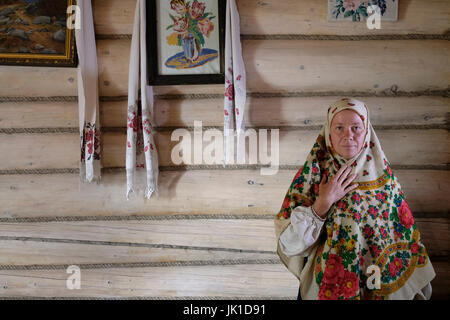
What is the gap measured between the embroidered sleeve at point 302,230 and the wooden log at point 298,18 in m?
1.17

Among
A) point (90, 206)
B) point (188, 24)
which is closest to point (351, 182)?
point (188, 24)

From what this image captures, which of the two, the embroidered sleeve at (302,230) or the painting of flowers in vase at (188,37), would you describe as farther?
the painting of flowers in vase at (188,37)

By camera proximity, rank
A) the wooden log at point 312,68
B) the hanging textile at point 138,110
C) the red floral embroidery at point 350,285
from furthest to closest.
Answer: the wooden log at point 312,68, the hanging textile at point 138,110, the red floral embroidery at point 350,285

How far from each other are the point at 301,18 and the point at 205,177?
114cm

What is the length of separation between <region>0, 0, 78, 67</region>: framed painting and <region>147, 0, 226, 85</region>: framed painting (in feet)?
1.63

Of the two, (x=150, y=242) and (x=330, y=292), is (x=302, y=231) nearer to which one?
(x=330, y=292)

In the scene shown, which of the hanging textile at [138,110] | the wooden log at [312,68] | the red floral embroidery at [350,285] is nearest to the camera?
the red floral embroidery at [350,285]

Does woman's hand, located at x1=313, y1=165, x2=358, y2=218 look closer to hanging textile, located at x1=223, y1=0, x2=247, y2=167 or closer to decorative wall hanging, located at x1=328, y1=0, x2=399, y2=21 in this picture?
hanging textile, located at x1=223, y1=0, x2=247, y2=167

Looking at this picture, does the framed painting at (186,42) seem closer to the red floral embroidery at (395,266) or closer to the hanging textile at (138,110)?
the hanging textile at (138,110)

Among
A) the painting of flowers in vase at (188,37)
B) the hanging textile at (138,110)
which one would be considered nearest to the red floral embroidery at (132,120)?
the hanging textile at (138,110)

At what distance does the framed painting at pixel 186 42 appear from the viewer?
2.05 m

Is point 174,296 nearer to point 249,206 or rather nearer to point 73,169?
point 249,206
